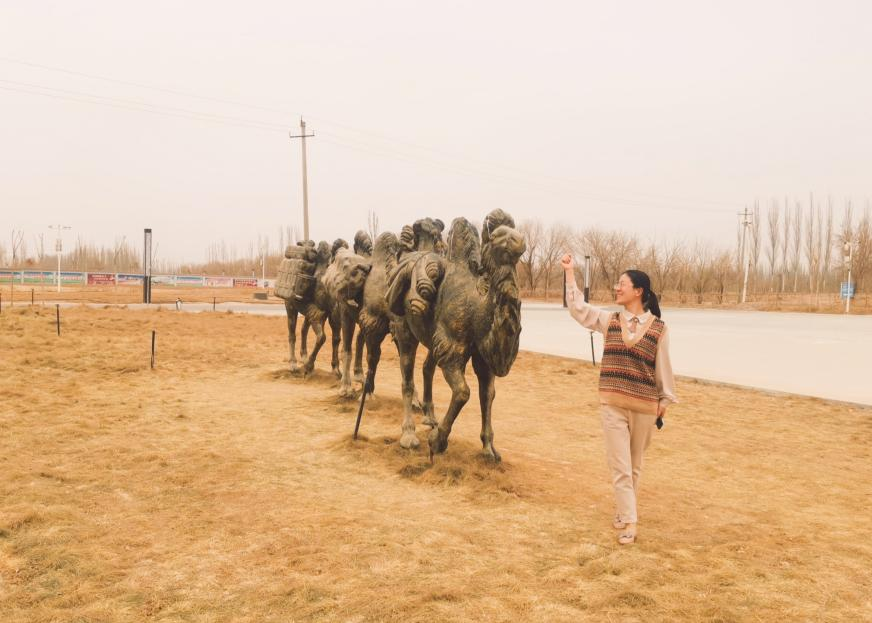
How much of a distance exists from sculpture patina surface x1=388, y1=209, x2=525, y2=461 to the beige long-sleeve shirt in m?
0.58

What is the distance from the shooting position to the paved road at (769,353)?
10328mm

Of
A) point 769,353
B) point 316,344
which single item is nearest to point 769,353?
point 769,353

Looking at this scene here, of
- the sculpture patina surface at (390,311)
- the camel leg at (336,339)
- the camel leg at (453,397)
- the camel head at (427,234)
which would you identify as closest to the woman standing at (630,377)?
the camel leg at (453,397)

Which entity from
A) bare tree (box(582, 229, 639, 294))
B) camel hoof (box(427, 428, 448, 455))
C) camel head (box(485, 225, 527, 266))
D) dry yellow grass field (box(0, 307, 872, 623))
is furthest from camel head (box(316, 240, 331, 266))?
bare tree (box(582, 229, 639, 294))

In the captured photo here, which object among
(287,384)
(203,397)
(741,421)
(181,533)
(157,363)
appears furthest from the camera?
(157,363)

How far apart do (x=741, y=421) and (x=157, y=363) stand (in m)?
9.37

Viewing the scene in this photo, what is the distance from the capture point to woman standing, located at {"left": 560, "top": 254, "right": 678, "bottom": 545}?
3715mm

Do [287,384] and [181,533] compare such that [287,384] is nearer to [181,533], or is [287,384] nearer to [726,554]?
[181,533]

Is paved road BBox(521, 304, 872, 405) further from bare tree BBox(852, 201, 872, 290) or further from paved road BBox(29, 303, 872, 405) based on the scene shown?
bare tree BBox(852, 201, 872, 290)

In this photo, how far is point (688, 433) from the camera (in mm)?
7109

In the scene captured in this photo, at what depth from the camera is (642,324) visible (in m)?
3.76

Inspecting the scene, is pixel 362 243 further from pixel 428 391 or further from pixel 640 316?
pixel 640 316

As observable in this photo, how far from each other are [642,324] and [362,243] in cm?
502

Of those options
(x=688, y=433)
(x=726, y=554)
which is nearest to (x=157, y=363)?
(x=688, y=433)
